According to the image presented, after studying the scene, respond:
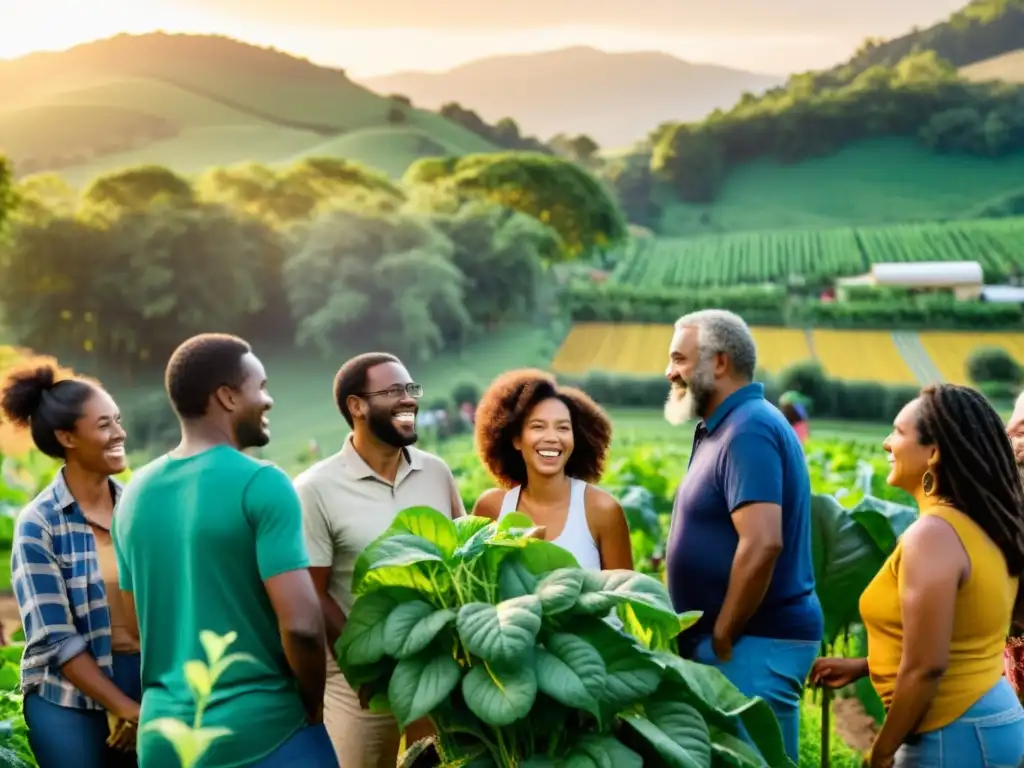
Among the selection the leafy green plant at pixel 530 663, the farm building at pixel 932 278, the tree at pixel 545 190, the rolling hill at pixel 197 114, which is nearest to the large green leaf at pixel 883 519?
the leafy green plant at pixel 530 663

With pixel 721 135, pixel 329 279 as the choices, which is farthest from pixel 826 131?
pixel 329 279

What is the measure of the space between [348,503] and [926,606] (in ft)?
5.07

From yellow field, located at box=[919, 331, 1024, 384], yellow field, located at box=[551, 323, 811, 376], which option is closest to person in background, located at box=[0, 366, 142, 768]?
yellow field, located at box=[551, 323, 811, 376]

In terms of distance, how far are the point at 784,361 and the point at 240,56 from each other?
Answer: 8842mm

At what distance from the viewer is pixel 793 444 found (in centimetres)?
338

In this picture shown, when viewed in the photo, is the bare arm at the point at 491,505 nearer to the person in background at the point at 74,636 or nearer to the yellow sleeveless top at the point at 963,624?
the person in background at the point at 74,636

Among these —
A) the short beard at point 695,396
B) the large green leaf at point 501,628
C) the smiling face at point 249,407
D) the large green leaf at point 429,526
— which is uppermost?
the smiling face at point 249,407

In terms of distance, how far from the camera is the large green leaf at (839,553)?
448 centimetres

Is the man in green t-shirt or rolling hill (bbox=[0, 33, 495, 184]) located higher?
rolling hill (bbox=[0, 33, 495, 184])

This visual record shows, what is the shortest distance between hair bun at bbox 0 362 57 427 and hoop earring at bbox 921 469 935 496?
2.15m

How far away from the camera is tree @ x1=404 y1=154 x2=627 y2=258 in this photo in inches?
661

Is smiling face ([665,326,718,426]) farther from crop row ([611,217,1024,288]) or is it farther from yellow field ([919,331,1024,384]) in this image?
crop row ([611,217,1024,288])

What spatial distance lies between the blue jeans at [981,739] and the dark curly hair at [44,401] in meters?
2.16

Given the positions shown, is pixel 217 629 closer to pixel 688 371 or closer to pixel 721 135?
pixel 688 371
